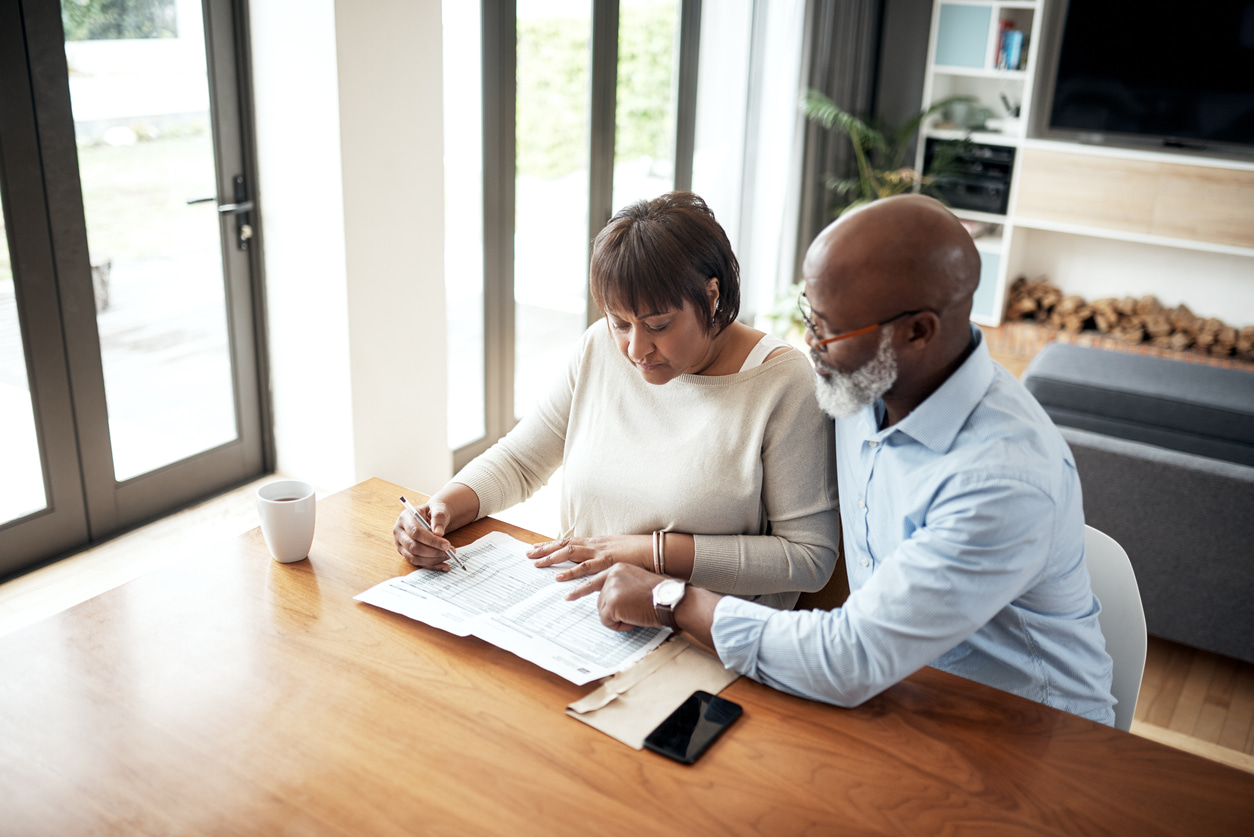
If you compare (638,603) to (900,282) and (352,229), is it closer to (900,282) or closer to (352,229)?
(900,282)

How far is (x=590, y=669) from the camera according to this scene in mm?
1175

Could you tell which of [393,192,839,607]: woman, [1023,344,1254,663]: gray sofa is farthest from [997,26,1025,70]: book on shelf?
[393,192,839,607]: woman

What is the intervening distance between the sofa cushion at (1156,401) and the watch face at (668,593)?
2017mm

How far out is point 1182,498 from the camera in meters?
2.36

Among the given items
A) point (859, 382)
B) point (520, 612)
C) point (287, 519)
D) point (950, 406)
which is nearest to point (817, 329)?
point (859, 382)

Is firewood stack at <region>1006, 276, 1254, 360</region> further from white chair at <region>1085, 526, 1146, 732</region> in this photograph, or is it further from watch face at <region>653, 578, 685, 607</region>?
watch face at <region>653, 578, 685, 607</region>

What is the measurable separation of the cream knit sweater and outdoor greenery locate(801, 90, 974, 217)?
3592mm

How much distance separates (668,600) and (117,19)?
2153 mm

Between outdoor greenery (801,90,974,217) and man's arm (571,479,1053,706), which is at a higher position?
outdoor greenery (801,90,974,217)

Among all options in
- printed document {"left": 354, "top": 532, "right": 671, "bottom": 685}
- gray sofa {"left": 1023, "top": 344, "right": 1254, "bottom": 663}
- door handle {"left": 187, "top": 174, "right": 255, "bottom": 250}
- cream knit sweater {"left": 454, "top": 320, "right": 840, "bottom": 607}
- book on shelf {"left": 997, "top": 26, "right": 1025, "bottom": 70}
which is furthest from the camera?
book on shelf {"left": 997, "top": 26, "right": 1025, "bottom": 70}

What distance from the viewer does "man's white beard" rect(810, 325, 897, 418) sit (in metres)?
1.21

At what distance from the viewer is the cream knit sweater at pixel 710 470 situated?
146cm

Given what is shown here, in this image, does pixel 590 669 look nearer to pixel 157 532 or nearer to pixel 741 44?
pixel 157 532

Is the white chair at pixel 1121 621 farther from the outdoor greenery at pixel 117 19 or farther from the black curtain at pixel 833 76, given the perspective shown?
the black curtain at pixel 833 76
